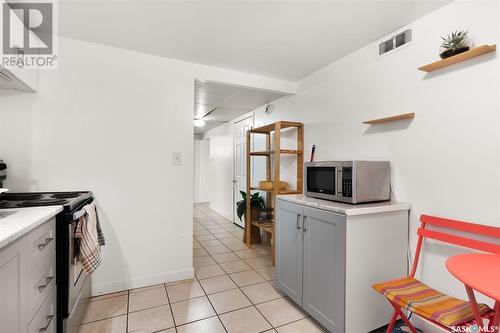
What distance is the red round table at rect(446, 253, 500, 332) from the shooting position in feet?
3.06

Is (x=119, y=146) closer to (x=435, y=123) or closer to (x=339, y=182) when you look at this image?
(x=339, y=182)

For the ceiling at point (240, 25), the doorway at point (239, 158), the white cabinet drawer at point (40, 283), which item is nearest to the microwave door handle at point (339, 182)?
the ceiling at point (240, 25)

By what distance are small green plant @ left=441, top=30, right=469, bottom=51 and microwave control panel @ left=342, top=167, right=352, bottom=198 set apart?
101 centimetres

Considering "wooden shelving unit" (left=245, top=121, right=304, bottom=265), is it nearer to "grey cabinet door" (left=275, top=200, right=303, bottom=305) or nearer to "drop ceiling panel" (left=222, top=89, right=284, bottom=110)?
"drop ceiling panel" (left=222, top=89, right=284, bottom=110)

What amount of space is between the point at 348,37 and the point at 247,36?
2.94 ft

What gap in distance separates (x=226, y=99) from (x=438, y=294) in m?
3.25

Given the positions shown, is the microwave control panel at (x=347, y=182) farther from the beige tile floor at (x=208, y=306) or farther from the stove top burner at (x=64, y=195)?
the stove top burner at (x=64, y=195)

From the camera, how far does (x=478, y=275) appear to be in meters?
1.03

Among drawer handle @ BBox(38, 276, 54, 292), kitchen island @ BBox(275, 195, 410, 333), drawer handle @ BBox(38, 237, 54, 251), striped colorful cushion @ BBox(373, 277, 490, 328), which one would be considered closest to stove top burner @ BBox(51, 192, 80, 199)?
drawer handle @ BBox(38, 237, 54, 251)

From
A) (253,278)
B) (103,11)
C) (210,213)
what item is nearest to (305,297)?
(253,278)

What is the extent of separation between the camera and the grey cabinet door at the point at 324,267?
163cm

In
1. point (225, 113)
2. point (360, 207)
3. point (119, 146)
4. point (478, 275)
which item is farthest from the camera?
point (225, 113)

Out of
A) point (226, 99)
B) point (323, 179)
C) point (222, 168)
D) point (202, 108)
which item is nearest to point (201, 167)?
point (222, 168)

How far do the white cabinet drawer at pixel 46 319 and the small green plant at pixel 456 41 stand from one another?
2.84m
